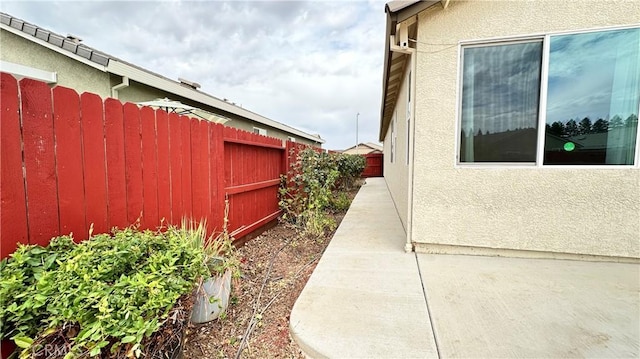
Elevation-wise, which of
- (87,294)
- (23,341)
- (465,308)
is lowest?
(465,308)

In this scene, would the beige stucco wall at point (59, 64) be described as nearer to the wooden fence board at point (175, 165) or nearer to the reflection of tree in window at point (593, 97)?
the wooden fence board at point (175, 165)

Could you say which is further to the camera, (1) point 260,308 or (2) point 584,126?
(2) point 584,126

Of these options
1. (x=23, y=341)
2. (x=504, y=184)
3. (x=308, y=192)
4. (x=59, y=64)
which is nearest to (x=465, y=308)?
(x=504, y=184)

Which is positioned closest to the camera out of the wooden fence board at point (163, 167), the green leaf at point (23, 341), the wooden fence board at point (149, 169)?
the green leaf at point (23, 341)

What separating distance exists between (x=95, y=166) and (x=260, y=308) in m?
2.01

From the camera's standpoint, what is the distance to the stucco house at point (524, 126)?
3.29m

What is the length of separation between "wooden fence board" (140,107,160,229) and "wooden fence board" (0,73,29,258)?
0.97 meters

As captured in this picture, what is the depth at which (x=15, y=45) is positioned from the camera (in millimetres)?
6207

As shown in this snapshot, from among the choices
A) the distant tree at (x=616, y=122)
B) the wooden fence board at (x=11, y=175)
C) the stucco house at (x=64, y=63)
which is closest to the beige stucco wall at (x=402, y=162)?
the distant tree at (x=616, y=122)

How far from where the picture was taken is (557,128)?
3.45 meters

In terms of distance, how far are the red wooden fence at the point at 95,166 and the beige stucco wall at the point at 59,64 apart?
4516 millimetres

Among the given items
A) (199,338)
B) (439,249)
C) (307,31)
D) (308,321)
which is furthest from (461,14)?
(307,31)

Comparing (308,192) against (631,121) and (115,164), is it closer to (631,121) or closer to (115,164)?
(115,164)

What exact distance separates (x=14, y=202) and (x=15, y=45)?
7.46 metres
